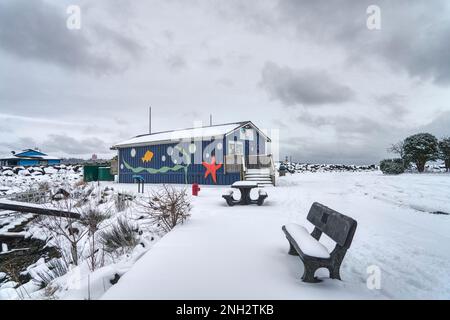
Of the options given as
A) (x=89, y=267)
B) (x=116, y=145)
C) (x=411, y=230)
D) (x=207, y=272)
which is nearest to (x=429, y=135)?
(x=411, y=230)

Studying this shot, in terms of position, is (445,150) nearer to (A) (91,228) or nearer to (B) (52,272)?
(A) (91,228)

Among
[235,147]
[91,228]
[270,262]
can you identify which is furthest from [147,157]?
[270,262]

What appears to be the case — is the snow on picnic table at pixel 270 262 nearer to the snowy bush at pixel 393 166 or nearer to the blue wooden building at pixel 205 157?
the blue wooden building at pixel 205 157

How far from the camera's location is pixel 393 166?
1627 cm

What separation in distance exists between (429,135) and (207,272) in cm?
1970

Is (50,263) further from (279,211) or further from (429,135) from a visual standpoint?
(429,135)

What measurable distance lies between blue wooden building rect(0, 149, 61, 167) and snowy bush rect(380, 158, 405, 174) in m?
51.2

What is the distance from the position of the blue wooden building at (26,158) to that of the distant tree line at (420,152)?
51.9m

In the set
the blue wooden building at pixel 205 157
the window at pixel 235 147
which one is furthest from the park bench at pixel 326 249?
the window at pixel 235 147

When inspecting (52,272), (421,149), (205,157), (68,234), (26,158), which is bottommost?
(52,272)

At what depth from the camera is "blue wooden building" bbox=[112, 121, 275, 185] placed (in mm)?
15250

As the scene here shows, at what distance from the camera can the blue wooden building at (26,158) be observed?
41031 mm

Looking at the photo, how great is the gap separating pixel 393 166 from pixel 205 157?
13403 mm

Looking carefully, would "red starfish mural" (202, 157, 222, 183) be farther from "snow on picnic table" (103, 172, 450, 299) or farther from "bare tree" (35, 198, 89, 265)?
"snow on picnic table" (103, 172, 450, 299)
